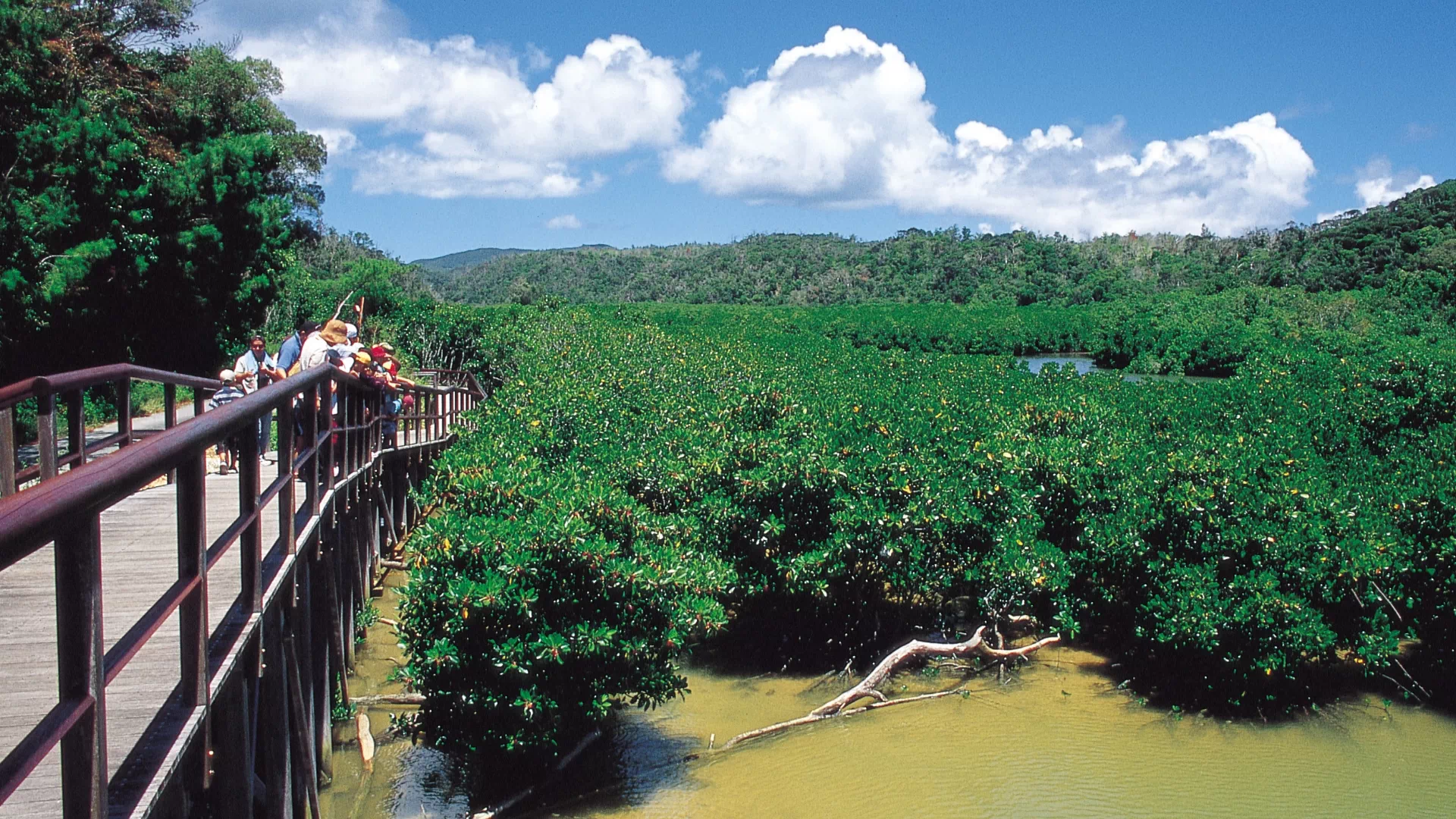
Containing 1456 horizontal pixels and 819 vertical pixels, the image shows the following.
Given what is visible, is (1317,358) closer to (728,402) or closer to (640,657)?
(728,402)

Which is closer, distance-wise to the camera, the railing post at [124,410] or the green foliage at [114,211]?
the railing post at [124,410]

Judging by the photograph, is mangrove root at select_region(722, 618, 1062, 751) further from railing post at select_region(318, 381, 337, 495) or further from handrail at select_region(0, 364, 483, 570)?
handrail at select_region(0, 364, 483, 570)

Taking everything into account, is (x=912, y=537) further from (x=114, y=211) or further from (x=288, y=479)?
(x=114, y=211)

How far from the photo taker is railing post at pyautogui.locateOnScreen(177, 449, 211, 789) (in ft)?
10.4

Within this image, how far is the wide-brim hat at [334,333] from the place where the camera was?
10062 mm

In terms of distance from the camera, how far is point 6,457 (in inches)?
218

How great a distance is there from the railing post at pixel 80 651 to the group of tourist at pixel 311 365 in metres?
7.01

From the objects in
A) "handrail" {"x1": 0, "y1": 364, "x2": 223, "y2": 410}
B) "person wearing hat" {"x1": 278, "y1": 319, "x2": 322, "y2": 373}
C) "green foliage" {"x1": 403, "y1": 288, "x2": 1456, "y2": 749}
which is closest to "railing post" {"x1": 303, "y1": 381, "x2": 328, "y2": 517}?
"green foliage" {"x1": 403, "y1": 288, "x2": 1456, "y2": 749}

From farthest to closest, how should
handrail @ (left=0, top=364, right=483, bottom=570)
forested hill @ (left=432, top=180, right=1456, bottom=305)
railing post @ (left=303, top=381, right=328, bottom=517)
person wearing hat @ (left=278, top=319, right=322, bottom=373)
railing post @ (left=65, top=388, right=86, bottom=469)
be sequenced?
forested hill @ (left=432, top=180, right=1456, bottom=305) → person wearing hat @ (left=278, top=319, right=322, bottom=373) → railing post @ (left=303, top=381, right=328, bottom=517) → railing post @ (left=65, top=388, right=86, bottom=469) → handrail @ (left=0, top=364, right=483, bottom=570)

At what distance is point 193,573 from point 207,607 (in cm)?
44

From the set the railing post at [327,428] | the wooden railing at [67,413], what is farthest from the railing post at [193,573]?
the railing post at [327,428]

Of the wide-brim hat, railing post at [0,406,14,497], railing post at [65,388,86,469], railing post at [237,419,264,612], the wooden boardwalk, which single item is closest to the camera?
the wooden boardwalk

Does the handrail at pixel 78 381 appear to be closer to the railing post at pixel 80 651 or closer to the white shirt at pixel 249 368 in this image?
the white shirt at pixel 249 368

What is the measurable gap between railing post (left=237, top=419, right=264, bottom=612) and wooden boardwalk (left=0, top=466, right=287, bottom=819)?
16cm
